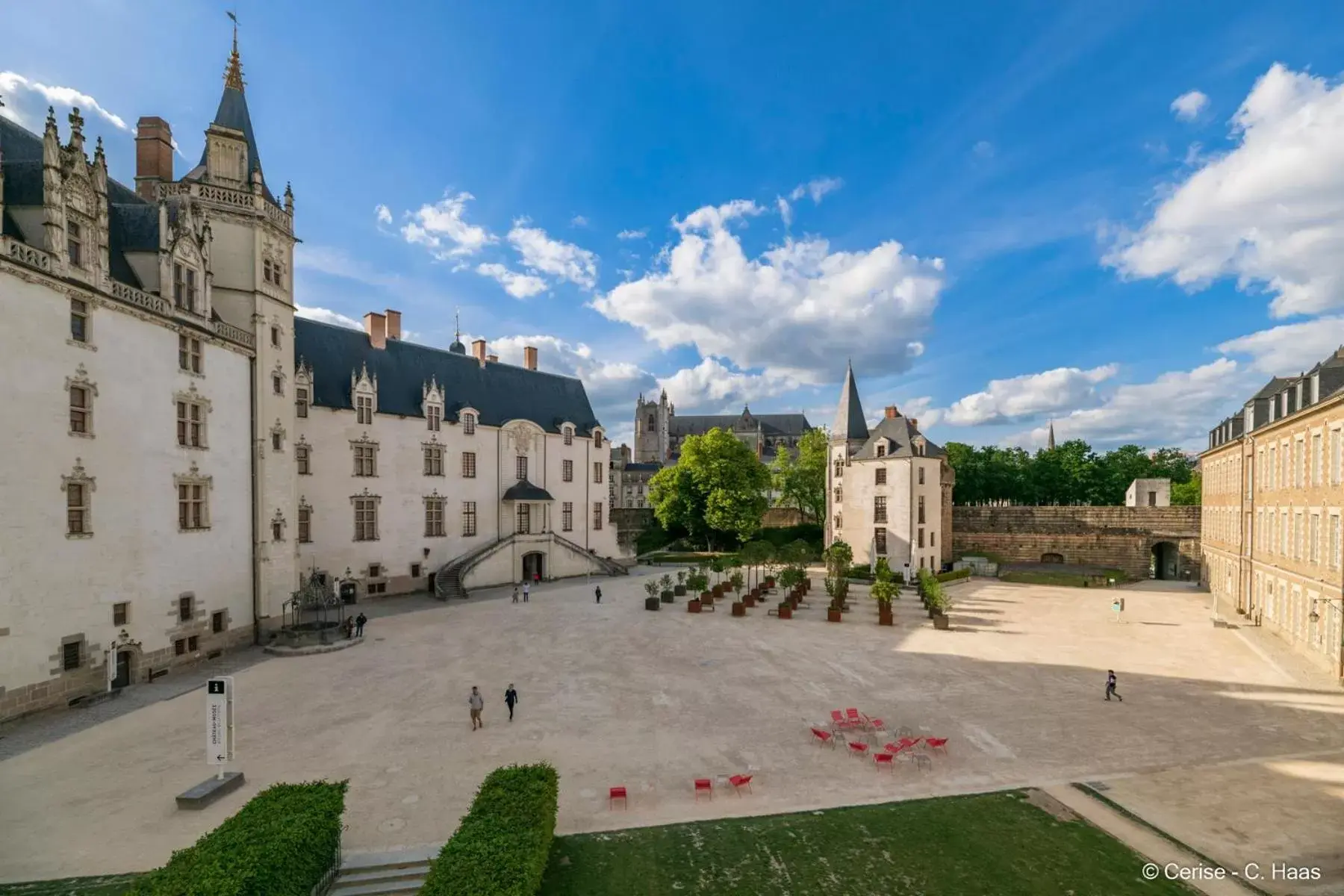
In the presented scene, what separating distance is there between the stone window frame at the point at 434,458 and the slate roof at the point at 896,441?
34176 millimetres

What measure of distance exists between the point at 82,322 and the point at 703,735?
24.0 metres

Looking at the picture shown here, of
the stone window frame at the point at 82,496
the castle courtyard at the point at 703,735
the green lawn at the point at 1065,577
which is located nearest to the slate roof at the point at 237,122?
the stone window frame at the point at 82,496

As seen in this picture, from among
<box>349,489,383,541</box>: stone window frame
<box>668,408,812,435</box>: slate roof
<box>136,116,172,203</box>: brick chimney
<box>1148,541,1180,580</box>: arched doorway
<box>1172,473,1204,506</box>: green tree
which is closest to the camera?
<box>136,116,172,203</box>: brick chimney

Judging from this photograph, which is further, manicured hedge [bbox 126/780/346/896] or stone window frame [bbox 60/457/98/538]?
stone window frame [bbox 60/457/98/538]

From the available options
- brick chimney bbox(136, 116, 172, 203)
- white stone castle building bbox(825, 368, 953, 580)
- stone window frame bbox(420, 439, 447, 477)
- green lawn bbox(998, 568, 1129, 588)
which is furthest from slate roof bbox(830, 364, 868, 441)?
brick chimney bbox(136, 116, 172, 203)

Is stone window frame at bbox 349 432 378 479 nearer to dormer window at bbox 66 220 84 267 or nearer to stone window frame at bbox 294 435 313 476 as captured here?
stone window frame at bbox 294 435 313 476

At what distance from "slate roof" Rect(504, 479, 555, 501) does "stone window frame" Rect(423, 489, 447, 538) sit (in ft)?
16.4

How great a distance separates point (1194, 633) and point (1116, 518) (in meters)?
30.8

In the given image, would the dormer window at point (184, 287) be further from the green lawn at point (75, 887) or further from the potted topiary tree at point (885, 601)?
the potted topiary tree at point (885, 601)

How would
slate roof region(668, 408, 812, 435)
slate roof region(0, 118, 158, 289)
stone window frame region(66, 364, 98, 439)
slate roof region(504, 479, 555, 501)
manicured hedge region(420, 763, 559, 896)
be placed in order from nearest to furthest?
manicured hedge region(420, 763, 559, 896) → stone window frame region(66, 364, 98, 439) → slate roof region(0, 118, 158, 289) → slate roof region(504, 479, 555, 501) → slate roof region(668, 408, 812, 435)

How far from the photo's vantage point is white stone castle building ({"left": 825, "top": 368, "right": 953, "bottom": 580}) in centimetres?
5172

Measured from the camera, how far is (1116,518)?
58406 millimetres

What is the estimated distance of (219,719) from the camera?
46.8 feet

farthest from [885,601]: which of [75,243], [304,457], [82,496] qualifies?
[75,243]
